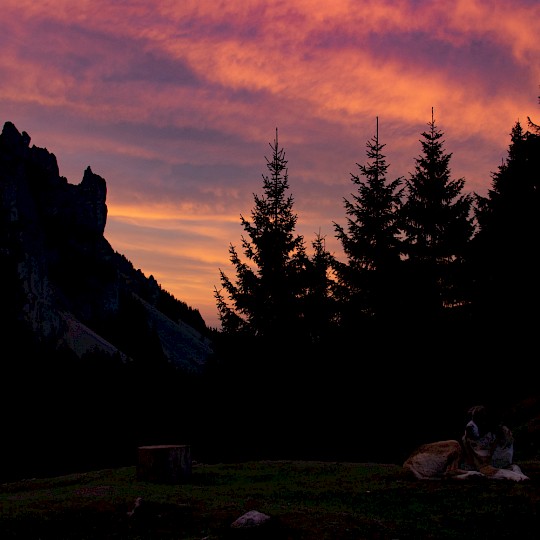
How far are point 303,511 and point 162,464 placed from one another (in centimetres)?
591

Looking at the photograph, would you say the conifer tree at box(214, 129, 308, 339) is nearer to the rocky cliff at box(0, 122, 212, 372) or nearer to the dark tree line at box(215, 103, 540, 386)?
the dark tree line at box(215, 103, 540, 386)

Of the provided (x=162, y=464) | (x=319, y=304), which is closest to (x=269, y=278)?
(x=319, y=304)

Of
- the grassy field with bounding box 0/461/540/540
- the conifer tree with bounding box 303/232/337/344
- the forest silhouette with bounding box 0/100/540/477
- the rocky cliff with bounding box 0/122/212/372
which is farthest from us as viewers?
the rocky cliff with bounding box 0/122/212/372

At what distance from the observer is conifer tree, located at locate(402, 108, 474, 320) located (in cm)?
3438

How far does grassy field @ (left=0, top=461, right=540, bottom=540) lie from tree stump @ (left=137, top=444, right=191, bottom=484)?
917mm

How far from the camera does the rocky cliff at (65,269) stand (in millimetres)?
95438

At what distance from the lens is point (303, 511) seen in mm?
10039

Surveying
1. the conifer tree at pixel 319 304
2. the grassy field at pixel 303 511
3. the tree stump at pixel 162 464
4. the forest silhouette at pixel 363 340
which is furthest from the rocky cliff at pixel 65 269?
the grassy field at pixel 303 511

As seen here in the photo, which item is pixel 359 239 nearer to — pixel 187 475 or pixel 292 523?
pixel 187 475

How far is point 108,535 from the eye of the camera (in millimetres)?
9656

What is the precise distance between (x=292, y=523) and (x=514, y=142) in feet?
116

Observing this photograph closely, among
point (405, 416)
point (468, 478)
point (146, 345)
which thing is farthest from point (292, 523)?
point (146, 345)

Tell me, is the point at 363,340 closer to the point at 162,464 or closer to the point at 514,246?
the point at 514,246

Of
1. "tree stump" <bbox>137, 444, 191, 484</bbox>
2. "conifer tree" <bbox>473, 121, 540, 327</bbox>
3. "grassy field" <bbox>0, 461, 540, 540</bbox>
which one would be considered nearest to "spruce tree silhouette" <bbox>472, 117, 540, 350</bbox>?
"conifer tree" <bbox>473, 121, 540, 327</bbox>
